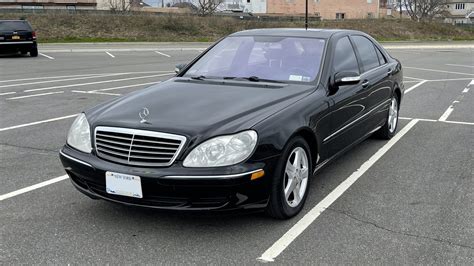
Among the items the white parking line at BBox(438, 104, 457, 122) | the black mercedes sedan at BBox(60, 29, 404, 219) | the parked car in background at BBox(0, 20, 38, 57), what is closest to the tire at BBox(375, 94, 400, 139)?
the black mercedes sedan at BBox(60, 29, 404, 219)

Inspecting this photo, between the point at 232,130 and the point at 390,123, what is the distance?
379 centimetres

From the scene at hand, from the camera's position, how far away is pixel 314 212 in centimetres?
423

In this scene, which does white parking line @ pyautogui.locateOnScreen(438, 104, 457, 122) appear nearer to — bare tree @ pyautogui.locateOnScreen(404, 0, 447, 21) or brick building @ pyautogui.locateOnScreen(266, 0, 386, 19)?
bare tree @ pyautogui.locateOnScreen(404, 0, 447, 21)

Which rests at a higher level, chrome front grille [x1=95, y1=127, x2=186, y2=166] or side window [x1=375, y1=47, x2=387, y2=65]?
side window [x1=375, y1=47, x2=387, y2=65]

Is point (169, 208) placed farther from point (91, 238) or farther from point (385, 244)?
point (385, 244)

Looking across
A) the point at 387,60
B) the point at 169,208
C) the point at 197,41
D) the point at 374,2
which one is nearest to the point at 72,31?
the point at 197,41

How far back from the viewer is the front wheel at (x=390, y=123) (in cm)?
662

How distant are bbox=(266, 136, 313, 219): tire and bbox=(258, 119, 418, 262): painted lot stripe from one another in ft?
0.40

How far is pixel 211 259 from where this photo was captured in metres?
3.39

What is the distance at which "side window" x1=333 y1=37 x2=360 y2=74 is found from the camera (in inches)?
199

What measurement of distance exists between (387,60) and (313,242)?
3.72m

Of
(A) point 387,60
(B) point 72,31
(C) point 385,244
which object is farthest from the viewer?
(B) point 72,31

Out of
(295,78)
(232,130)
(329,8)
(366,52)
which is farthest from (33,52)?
(329,8)

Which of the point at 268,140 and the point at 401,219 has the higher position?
the point at 268,140
